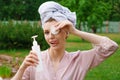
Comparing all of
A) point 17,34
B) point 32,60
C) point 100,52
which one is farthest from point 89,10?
point 32,60

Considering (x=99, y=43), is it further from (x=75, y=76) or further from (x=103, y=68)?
(x=103, y=68)

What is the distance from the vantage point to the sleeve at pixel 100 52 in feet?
8.34

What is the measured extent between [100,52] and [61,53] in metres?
0.23

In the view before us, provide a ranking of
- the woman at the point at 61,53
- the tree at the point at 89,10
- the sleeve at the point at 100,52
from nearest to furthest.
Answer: the woman at the point at 61,53, the sleeve at the point at 100,52, the tree at the point at 89,10

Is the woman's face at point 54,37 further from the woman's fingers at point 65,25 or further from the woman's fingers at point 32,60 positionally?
the woman's fingers at point 32,60

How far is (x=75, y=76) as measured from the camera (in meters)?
2.48

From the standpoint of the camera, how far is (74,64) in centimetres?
253

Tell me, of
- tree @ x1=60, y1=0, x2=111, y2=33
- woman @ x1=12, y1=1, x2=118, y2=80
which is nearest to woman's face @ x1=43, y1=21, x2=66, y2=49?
woman @ x1=12, y1=1, x2=118, y2=80

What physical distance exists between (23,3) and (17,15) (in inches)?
59.0

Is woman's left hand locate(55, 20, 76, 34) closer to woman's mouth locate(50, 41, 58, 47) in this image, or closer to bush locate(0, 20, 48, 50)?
woman's mouth locate(50, 41, 58, 47)

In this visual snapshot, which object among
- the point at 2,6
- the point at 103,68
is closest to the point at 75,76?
the point at 103,68

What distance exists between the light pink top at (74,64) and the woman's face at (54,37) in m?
0.11

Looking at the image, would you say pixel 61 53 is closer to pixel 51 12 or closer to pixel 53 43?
pixel 53 43

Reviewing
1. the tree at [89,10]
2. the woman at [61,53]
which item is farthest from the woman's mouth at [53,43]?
the tree at [89,10]
